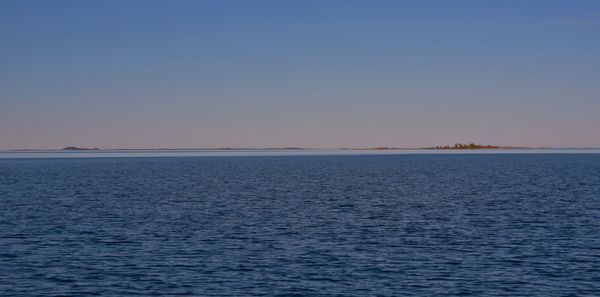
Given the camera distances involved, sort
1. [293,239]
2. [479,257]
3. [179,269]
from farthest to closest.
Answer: [293,239] → [479,257] → [179,269]

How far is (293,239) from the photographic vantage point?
46969 mm

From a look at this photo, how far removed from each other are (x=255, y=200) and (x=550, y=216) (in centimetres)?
3275

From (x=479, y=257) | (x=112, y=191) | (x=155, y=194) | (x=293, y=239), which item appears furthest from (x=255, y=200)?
(x=479, y=257)

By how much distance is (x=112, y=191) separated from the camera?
9475 cm

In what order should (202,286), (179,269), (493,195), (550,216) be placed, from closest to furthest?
(202,286) → (179,269) → (550,216) → (493,195)

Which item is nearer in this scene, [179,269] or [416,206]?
[179,269]

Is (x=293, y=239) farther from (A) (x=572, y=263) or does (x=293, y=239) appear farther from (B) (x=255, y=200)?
(B) (x=255, y=200)

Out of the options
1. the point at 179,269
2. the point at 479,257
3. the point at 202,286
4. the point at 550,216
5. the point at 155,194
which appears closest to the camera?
the point at 202,286

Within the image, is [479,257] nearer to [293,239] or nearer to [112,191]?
[293,239]

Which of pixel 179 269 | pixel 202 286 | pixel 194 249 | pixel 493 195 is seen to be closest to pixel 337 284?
pixel 202 286

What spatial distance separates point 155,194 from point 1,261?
52.2 meters

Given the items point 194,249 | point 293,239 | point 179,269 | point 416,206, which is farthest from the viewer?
point 416,206

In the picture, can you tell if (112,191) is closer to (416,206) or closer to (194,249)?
(416,206)

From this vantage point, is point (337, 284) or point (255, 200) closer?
point (337, 284)
